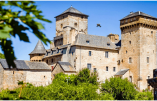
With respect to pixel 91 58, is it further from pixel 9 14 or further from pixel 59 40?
pixel 9 14

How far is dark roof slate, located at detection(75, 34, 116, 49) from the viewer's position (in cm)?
5061

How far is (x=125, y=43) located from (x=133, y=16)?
5.67 m

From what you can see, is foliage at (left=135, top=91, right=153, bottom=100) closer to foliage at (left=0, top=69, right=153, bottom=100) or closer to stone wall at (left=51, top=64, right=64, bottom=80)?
foliage at (left=0, top=69, right=153, bottom=100)

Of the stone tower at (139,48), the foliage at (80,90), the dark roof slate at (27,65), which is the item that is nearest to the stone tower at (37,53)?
the dark roof slate at (27,65)

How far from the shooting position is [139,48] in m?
48.8

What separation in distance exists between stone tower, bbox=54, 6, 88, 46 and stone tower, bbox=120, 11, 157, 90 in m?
14.0

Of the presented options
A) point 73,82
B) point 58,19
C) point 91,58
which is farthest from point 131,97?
point 58,19

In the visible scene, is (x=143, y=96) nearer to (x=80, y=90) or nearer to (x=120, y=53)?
(x=80, y=90)

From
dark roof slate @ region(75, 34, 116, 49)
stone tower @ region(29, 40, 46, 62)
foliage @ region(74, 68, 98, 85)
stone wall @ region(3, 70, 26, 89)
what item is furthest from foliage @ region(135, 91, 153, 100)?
stone tower @ region(29, 40, 46, 62)

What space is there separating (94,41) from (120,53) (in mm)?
6123

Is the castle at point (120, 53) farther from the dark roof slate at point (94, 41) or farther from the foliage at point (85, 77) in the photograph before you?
the foliage at point (85, 77)

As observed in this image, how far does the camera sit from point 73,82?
44594mm

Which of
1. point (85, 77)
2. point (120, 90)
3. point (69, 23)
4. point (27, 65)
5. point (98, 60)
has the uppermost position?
point (69, 23)

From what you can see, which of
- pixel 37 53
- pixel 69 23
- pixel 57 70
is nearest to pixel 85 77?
pixel 57 70
